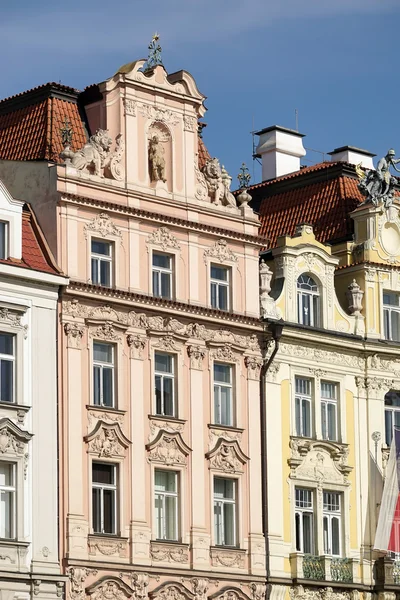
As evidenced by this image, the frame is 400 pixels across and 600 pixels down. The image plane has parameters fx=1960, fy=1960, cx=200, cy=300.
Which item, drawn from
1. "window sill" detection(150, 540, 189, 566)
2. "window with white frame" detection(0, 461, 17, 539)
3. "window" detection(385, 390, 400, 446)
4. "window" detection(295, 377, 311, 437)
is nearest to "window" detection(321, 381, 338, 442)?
"window" detection(295, 377, 311, 437)

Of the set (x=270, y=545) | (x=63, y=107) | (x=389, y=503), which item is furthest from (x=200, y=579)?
(x=63, y=107)

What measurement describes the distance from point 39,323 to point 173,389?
19.4ft

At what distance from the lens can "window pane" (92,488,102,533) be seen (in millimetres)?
57656

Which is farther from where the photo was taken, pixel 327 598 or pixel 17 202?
pixel 327 598

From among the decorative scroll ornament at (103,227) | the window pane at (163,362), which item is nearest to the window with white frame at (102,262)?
the decorative scroll ornament at (103,227)

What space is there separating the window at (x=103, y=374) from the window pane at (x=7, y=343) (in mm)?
3327

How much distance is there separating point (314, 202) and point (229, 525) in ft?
47.7

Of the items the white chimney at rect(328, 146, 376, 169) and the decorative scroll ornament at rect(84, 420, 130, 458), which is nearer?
the decorative scroll ornament at rect(84, 420, 130, 458)

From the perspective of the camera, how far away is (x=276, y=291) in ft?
217

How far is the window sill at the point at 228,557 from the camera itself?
60719 mm

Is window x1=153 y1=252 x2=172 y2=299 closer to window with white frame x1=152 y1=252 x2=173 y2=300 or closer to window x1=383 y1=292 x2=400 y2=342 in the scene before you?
window with white frame x1=152 y1=252 x2=173 y2=300

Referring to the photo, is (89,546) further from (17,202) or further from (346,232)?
(346,232)

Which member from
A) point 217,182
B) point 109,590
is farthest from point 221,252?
point 109,590

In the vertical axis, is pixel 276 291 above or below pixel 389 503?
above
